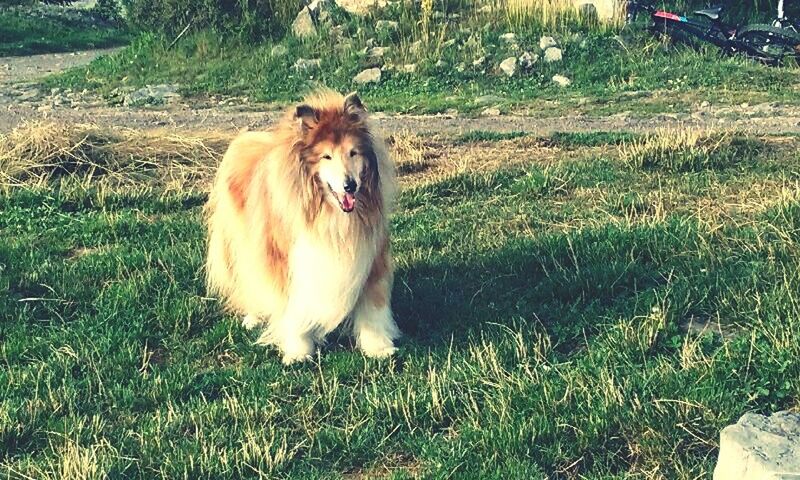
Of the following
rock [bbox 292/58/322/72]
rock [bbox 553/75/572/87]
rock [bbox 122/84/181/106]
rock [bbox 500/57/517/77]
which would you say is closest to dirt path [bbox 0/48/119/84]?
rock [bbox 122/84/181/106]

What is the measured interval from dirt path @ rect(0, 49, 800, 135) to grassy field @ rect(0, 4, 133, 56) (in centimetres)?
924

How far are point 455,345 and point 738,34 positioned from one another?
10732 mm

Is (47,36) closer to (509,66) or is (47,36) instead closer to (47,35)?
(47,35)

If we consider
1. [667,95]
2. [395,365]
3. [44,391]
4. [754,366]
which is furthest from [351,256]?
[667,95]

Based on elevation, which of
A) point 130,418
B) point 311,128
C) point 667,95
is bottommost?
point 667,95

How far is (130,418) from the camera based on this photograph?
4.16m

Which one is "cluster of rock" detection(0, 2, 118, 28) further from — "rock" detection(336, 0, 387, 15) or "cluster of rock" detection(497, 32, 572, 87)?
"cluster of rock" detection(497, 32, 572, 87)

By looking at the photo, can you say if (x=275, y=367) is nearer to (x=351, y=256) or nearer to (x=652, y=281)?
(x=351, y=256)

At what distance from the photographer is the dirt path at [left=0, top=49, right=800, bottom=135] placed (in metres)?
10.3

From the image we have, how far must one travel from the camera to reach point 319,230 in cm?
446

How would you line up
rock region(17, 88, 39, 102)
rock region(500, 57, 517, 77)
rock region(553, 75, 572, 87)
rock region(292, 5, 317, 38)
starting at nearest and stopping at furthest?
rock region(553, 75, 572, 87) < rock region(500, 57, 517, 77) < rock region(17, 88, 39, 102) < rock region(292, 5, 317, 38)

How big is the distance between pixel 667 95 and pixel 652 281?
24.4 feet

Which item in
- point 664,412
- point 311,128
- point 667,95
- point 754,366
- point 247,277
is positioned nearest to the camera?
point 664,412

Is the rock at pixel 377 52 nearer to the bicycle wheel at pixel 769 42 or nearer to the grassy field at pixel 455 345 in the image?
the bicycle wheel at pixel 769 42
